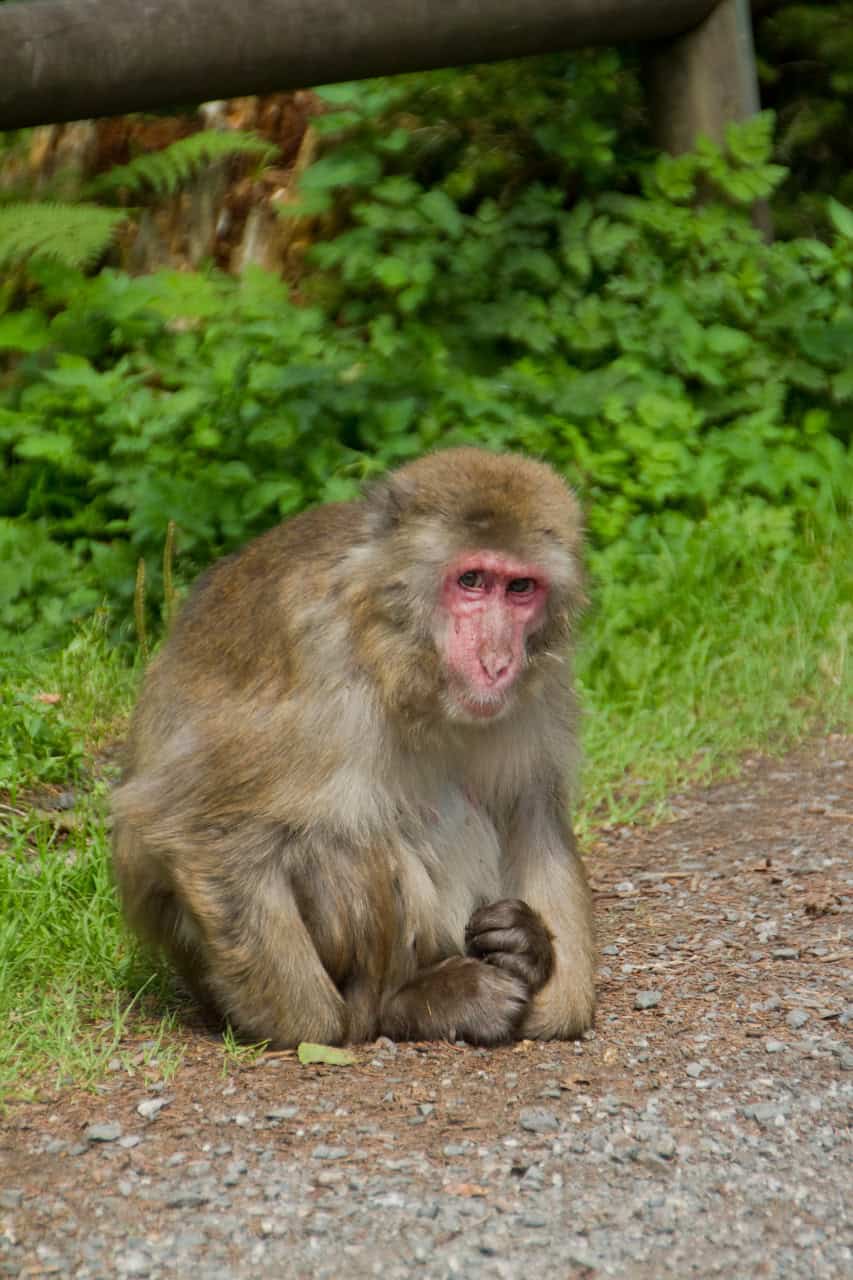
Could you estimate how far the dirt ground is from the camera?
3.07 metres

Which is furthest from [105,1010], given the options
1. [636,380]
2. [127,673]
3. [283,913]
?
[636,380]

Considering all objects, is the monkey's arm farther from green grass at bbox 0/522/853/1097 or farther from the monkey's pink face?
the monkey's pink face

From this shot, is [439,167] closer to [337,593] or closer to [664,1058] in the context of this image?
[337,593]

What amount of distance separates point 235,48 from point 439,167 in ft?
6.29

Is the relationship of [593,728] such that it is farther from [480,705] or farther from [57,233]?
[57,233]

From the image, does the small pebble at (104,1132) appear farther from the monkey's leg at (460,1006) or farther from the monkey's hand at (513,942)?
the monkey's hand at (513,942)

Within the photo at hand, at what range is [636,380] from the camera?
275 inches

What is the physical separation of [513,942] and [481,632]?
77 cm

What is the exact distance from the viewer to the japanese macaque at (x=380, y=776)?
3896 mm

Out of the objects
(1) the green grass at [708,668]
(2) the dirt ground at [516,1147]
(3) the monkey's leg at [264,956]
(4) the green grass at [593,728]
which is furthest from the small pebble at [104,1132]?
(1) the green grass at [708,668]

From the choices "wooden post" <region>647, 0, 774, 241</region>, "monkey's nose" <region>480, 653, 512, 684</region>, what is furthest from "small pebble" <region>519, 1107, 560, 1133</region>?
"wooden post" <region>647, 0, 774, 241</region>

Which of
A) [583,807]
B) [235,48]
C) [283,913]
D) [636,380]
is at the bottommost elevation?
[583,807]

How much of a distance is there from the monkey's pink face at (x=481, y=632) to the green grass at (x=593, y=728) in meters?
0.45

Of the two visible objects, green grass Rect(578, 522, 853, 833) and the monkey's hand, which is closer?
the monkey's hand
